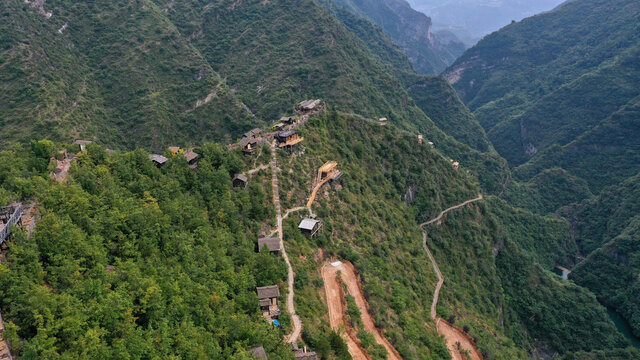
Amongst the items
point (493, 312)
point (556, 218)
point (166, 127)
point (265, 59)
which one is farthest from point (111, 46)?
point (556, 218)

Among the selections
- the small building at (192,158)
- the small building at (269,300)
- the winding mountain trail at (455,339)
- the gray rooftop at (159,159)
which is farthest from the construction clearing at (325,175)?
the winding mountain trail at (455,339)

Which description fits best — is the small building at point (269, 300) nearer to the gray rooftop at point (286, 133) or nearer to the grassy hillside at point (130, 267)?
the grassy hillside at point (130, 267)

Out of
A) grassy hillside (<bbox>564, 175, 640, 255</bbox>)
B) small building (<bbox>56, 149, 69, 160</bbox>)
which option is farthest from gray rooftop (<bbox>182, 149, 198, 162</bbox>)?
grassy hillside (<bbox>564, 175, 640, 255</bbox>)

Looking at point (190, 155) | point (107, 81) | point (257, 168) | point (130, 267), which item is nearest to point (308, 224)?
point (257, 168)

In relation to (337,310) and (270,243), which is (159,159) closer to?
(270,243)

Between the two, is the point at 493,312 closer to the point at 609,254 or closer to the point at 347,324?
the point at 347,324

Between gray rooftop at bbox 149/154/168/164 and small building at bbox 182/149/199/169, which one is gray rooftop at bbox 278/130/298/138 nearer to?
small building at bbox 182/149/199/169
